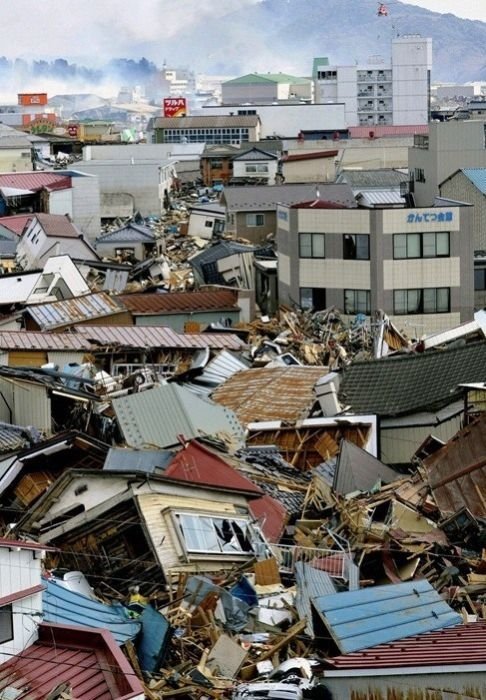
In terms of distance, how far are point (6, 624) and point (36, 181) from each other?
108 ft

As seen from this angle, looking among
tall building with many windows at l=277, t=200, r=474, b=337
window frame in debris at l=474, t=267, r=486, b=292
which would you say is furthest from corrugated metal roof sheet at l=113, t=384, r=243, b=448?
window frame in debris at l=474, t=267, r=486, b=292

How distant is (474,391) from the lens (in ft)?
56.7

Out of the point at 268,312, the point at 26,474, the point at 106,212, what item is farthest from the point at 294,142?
the point at 26,474

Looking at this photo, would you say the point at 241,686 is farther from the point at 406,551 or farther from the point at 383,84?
the point at 383,84

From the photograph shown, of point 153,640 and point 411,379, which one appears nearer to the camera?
point 153,640

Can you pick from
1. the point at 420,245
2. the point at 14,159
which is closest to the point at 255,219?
the point at 420,245

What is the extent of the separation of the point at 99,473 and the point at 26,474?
2560 mm

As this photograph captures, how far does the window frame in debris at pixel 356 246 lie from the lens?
87.7 feet

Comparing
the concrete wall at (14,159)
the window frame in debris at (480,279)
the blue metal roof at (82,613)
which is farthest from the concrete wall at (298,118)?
the blue metal roof at (82,613)

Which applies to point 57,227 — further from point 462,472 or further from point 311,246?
point 462,472

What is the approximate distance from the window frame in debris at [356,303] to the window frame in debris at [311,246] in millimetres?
820

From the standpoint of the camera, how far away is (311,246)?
27312mm

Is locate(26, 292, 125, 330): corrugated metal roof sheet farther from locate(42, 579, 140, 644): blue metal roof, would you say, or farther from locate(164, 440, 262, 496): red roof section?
locate(42, 579, 140, 644): blue metal roof

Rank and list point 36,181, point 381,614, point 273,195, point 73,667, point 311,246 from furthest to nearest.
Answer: point 36,181, point 273,195, point 311,246, point 381,614, point 73,667
